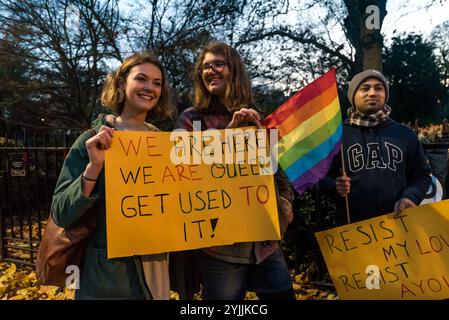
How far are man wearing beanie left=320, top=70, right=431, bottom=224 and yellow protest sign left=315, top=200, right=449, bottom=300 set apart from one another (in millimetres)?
119

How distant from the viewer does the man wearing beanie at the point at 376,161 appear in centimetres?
220

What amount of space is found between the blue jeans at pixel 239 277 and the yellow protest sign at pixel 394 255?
0.39m

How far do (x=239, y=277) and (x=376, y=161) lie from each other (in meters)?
1.05

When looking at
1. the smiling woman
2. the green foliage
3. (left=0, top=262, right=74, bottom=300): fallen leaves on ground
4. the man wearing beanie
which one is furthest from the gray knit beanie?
the green foliage

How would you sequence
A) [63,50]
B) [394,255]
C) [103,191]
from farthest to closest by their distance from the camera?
[63,50], [394,255], [103,191]

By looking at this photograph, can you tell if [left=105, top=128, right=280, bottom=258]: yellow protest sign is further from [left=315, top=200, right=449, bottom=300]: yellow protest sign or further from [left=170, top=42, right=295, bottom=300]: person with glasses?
[left=315, top=200, right=449, bottom=300]: yellow protest sign

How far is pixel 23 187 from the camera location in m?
6.42

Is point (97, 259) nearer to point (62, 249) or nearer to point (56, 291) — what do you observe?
point (62, 249)

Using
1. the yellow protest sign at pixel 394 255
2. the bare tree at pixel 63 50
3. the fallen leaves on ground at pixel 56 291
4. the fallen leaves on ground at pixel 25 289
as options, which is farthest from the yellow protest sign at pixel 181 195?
the bare tree at pixel 63 50

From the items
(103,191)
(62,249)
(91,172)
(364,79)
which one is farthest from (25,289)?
(364,79)

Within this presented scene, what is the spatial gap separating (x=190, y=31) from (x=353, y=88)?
188 inches

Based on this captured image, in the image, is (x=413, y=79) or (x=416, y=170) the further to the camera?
(x=413, y=79)

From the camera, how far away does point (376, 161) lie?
2.22 metres
